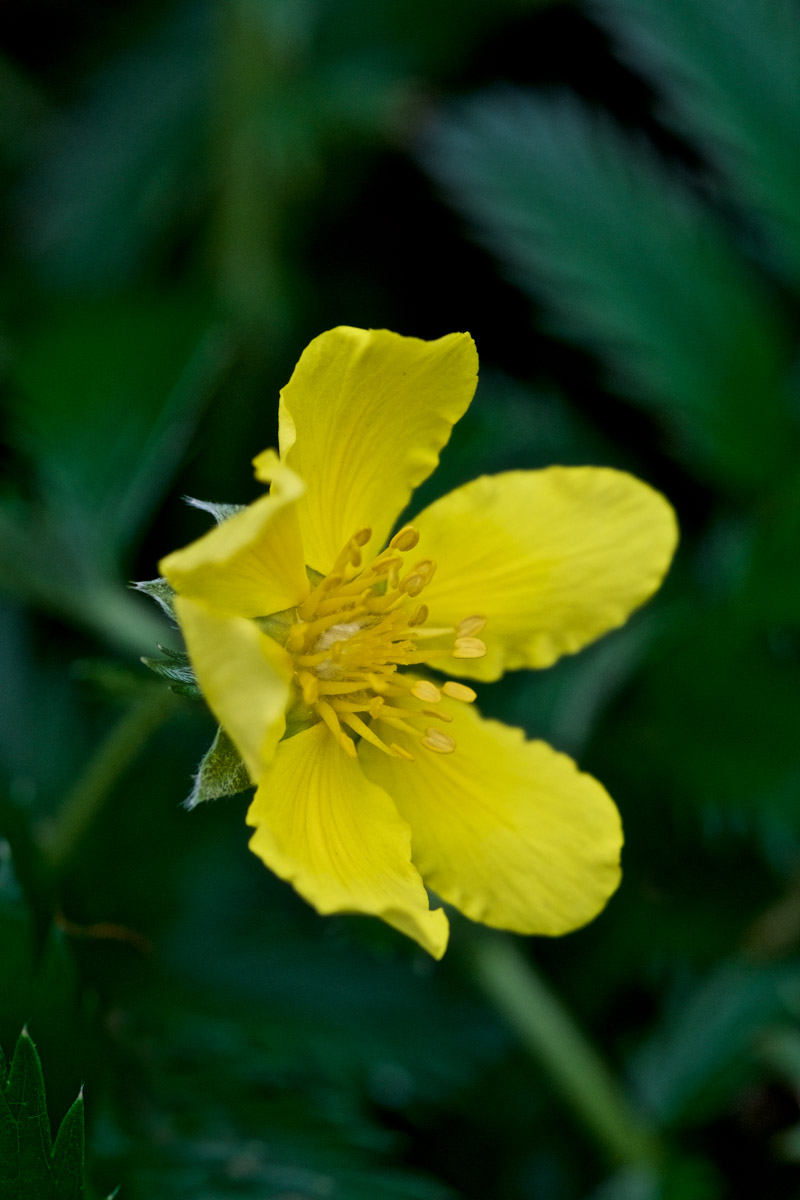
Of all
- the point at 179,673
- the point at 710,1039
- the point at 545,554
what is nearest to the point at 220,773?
the point at 179,673

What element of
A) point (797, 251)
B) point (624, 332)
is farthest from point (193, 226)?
point (797, 251)

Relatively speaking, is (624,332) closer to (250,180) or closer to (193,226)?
(250,180)

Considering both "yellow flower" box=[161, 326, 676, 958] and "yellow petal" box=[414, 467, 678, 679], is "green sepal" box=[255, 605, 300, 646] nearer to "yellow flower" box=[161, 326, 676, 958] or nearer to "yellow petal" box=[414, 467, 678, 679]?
"yellow flower" box=[161, 326, 676, 958]

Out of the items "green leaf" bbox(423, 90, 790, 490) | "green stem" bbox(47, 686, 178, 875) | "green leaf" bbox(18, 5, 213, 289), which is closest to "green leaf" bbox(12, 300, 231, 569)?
"green leaf" bbox(18, 5, 213, 289)

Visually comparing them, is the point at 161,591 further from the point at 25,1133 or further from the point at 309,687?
the point at 25,1133

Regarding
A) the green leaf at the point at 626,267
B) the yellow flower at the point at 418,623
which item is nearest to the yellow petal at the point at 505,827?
the yellow flower at the point at 418,623

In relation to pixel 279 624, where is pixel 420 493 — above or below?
below
